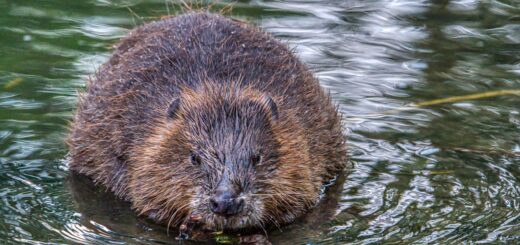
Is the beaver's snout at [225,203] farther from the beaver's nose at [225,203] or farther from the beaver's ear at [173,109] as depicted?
the beaver's ear at [173,109]

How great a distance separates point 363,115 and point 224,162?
114 inches

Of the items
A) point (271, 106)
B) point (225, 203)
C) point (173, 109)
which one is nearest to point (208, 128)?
point (173, 109)

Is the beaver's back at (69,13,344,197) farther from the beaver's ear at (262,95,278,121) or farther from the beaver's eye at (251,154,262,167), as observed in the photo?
the beaver's eye at (251,154,262,167)

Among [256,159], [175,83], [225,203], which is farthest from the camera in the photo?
[175,83]

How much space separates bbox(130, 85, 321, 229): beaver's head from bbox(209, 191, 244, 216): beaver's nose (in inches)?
1.7

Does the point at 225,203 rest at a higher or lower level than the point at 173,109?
lower

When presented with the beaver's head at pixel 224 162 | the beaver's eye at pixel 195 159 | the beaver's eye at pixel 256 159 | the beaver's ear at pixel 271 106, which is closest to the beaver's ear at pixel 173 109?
the beaver's head at pixel 224 162

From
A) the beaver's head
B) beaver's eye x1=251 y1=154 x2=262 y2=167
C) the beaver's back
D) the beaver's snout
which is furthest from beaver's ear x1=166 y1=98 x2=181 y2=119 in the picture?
the beaver's snout

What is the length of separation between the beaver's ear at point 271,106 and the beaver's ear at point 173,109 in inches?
21.9

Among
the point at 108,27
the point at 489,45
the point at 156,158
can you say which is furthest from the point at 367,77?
the point at 156,158

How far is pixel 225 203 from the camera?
22.9 ft

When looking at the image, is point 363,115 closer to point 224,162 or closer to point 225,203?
point 224,162

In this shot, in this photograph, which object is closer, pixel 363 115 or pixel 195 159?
pixel 195 159

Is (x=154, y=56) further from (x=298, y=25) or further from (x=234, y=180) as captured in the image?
(x=298, y=25)
